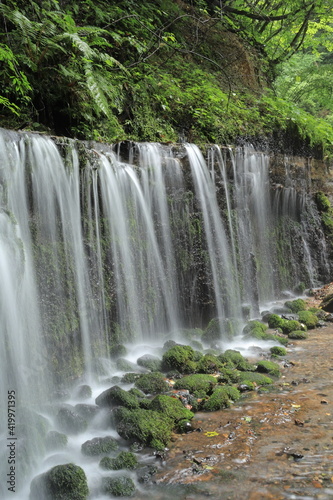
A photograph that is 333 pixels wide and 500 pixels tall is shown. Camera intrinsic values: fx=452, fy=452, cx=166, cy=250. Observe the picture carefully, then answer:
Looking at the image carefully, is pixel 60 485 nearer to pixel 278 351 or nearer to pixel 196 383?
pixel 196 383

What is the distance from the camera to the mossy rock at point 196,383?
504 centimetres

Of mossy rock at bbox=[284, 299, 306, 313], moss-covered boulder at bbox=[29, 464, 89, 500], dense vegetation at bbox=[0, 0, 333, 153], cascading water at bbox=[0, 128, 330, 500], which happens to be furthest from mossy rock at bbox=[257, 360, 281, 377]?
dense vegetation at bbox=[0, 0, 333, 153]

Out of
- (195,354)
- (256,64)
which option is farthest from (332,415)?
(256,64)

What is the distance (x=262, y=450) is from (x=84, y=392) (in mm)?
2087

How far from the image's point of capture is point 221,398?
471 cm

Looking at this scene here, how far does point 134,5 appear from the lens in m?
10.8

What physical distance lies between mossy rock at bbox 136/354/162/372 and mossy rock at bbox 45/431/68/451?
180cm

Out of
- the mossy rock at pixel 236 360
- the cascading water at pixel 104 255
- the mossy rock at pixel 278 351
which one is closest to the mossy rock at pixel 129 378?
the cascading water at pixel 104 255

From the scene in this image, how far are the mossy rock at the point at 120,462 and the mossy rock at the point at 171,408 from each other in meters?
0.72

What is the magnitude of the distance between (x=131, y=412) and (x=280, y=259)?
703 centimetres

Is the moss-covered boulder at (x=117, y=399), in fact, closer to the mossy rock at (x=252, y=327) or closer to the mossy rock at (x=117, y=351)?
the mossy rock at (x=117, y=351)

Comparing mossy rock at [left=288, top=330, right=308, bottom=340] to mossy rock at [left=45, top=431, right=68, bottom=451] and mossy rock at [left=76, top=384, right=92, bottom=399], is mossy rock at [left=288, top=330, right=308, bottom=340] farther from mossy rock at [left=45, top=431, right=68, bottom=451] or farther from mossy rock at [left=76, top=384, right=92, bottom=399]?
mossy rock at [left=45, top=431, right=68, bottom=451]

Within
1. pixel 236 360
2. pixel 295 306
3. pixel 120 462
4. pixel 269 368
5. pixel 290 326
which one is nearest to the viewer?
pixel 120 462

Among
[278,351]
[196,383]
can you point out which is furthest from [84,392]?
[278,351]
